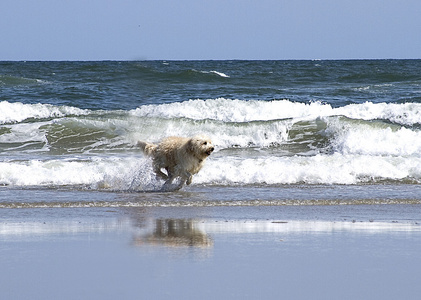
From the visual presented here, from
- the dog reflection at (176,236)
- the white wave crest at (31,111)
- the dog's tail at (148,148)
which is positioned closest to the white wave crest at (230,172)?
the dog's tail at (148,148)

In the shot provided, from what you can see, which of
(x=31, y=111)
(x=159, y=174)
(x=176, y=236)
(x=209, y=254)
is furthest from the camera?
(x=31, y=111)

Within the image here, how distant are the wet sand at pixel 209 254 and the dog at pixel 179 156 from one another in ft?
5.33

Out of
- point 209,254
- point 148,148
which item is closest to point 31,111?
point 148,148

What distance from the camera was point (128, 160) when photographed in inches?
549

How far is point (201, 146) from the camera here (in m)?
10.8

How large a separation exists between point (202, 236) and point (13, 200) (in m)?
3.93

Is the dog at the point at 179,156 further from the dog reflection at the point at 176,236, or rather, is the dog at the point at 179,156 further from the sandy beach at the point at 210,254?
the dog reflection at the point at 176,236

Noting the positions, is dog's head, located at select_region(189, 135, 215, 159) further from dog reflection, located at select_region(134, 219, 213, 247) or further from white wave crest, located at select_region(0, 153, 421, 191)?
dog reflection, located at select_region(134, 219, 213, 247)

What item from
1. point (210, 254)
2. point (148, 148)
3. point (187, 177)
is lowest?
point (210, 254)

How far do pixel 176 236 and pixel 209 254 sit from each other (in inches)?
41.6

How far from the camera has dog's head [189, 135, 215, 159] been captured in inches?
423

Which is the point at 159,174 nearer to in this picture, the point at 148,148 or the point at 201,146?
the point at 148,148

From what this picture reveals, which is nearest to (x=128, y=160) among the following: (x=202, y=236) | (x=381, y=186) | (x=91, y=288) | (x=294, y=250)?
(x=381, y=186)

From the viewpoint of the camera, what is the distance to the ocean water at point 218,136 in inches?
448
